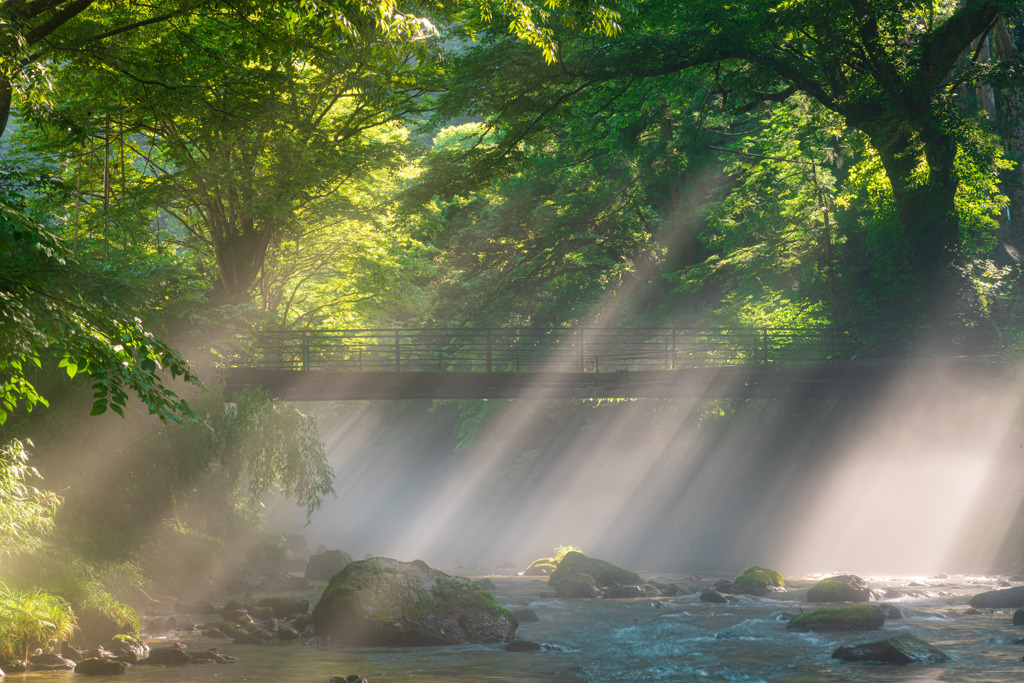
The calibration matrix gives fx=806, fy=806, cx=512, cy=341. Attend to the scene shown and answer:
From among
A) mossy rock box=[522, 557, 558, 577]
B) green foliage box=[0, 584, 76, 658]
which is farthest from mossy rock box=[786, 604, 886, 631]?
mossy rock box=[522, 557, 558, 577]

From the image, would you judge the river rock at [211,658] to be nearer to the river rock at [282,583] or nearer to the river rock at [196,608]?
the river rock at [196,608]

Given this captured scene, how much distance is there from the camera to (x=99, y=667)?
10672 mm

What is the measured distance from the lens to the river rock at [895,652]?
11.2 metres

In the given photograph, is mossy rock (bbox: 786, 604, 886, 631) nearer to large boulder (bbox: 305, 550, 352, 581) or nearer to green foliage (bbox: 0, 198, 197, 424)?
green foliage (bbox: 0, 198, 197, 424)

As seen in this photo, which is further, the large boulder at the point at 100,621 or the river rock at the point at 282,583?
the river rock at the point at 282,583

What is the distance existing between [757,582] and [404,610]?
9847 mm

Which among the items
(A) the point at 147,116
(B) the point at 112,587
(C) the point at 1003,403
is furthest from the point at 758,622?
(A) the point at 147,116

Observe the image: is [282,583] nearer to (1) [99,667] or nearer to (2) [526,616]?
(2) [526,616]

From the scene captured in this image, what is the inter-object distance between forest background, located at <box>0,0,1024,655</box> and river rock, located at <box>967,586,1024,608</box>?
6099 mm

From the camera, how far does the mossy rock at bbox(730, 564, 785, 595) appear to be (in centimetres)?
1923

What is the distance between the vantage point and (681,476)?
3188 centimetres

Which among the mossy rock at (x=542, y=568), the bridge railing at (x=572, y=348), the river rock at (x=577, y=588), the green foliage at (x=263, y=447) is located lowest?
the mossy rock at (x=542, y=568)

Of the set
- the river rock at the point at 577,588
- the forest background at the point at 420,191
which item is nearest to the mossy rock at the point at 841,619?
the river rock at the point at 577,588

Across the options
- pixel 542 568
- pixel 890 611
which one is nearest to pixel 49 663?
pixel 890 611
